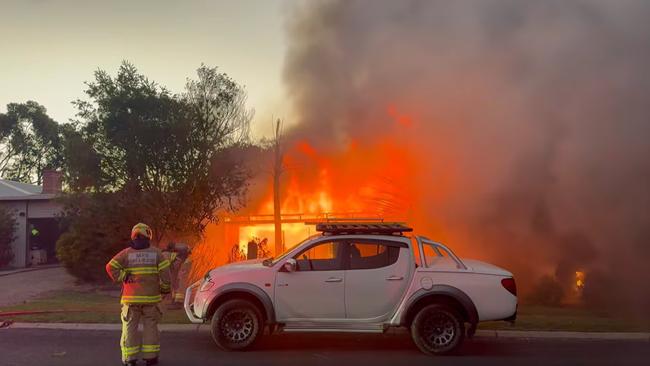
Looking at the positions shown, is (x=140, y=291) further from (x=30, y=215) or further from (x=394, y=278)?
(x=30, y=215)

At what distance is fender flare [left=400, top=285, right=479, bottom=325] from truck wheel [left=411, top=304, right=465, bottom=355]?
0.47ft

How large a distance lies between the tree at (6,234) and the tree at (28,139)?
1024 inches

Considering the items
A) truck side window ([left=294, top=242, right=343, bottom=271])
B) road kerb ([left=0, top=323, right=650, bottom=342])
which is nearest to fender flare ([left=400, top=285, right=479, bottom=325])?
truck side window ([left=294, top=242, right=343, bottom=271])

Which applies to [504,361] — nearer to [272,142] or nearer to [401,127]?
[401,127]

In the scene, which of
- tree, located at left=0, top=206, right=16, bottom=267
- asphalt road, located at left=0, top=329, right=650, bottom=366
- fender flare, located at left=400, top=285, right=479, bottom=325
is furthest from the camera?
tree, located at left=0, top=206, right=16, bottom=267

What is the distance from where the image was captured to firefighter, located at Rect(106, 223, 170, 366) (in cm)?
590

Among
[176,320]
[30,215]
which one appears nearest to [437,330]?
[176,320]

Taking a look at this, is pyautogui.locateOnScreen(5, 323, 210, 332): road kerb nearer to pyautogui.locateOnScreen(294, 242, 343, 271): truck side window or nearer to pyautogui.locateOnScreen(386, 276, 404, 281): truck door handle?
pyautogui.locateOnScreen(294, 242, 343, 271): truck side window

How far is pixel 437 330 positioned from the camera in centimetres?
693

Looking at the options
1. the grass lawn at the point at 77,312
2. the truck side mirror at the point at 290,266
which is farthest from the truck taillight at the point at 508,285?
the grass lawn at the point at 77,312

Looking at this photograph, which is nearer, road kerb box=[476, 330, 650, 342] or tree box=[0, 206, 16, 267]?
road kerb box=[476, 330, 650, 342]

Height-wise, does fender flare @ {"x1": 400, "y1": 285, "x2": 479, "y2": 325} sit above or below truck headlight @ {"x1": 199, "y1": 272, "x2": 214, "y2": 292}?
below

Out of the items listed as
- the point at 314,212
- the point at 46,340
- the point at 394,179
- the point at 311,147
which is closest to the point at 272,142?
the point at 311,147

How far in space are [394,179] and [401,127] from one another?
66.7 inches
